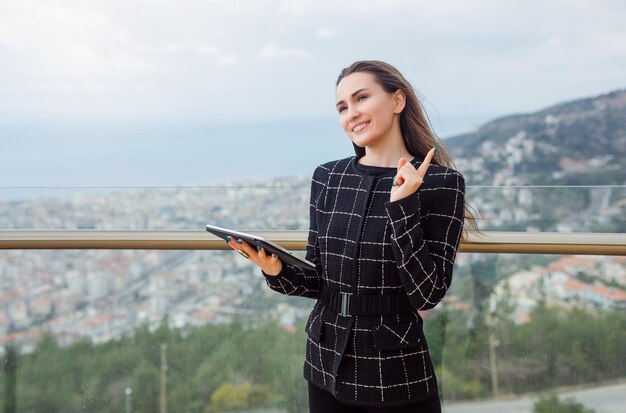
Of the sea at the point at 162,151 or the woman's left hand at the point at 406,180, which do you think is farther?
the sea at the point at 162,151

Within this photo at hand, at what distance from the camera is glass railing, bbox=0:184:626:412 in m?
2.19

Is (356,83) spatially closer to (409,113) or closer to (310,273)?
(409,113)

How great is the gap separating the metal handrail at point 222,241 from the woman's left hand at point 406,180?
2.39ft

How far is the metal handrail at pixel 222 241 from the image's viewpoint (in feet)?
6.57

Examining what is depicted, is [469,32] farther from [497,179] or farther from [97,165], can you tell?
[97,165]

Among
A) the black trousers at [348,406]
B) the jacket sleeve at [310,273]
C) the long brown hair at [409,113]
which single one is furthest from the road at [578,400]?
the long brown hair at [409,113]

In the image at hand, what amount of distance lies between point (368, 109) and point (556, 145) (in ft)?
6.41

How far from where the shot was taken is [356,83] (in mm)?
1481

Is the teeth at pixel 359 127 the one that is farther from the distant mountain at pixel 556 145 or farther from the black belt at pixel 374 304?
the distant mountain at pixel 556 145

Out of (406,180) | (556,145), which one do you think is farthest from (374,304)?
(556,145)

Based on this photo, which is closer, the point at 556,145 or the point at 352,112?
the point at 352,112

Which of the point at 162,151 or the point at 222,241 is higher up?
the point at 162,151

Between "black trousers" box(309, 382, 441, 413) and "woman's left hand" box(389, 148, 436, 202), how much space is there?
0.44m

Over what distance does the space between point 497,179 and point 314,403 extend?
168 cm
